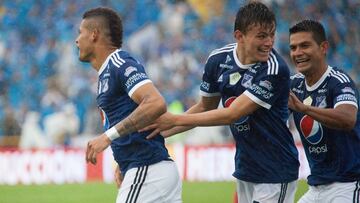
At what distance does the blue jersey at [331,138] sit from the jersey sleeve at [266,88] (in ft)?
1.99

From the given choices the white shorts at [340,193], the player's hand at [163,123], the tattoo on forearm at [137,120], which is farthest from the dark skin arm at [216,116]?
the white shorts at [340,193]

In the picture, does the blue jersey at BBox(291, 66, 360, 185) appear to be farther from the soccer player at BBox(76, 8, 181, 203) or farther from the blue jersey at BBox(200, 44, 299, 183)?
the soccer player at BBox(76, 8, 181, 203)

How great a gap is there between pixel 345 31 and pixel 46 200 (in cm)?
870

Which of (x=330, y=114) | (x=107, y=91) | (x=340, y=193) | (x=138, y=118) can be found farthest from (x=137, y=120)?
(x=340, y=193)

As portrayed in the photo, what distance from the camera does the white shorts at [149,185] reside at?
579 centimetres

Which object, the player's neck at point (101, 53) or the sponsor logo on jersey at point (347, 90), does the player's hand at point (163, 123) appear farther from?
the sponsor logo on jersey at point (347, 90)

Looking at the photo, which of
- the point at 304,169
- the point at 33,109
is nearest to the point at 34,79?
the point at 33,109

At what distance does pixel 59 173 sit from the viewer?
16.5m

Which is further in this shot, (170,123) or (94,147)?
(170,123)

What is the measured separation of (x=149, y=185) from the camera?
5.81 m

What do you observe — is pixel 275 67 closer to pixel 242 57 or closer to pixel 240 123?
pixel 242 57

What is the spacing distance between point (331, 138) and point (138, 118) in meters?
1.82

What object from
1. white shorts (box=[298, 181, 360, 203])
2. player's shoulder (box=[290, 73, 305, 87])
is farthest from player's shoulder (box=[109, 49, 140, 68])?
white shorts (box=[298, 181, 360, 203])

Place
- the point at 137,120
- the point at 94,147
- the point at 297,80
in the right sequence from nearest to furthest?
the point at 94,147
the point at 137,120
the point at 297,80
